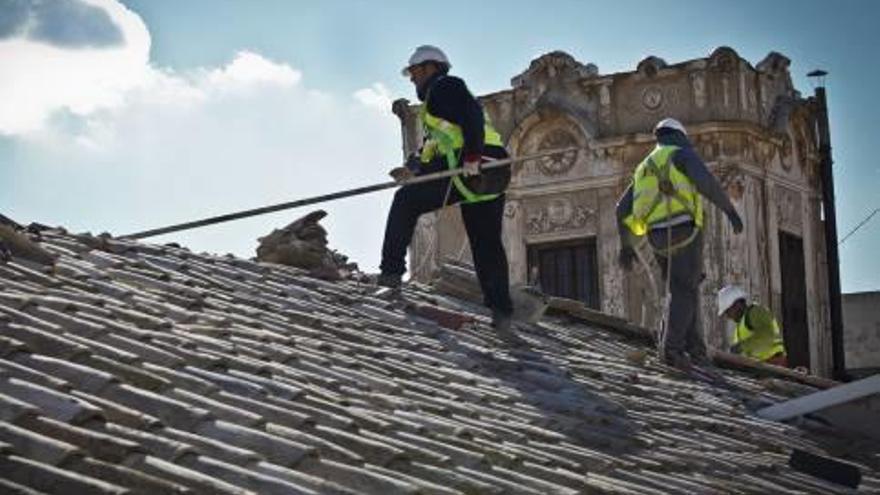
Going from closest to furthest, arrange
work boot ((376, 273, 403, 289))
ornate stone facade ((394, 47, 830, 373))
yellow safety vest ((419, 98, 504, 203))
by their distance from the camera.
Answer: yellow safety vest ((419, 98, 504, 203))
work boot ((376, 273, 403, 289))
ornate stone facade ((394, 47, 830, 373))

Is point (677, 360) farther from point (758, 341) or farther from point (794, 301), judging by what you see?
point (794, 301)

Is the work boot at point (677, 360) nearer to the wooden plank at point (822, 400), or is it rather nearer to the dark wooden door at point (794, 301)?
the wooden plank at point (822, 400)

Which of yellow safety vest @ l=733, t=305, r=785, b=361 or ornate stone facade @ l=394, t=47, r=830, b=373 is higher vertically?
ornate stone facade @ l=394, t=47, r=830, b=373

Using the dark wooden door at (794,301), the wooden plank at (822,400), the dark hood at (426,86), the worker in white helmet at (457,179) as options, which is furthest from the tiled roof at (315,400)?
the dark wooden door at (794,301)

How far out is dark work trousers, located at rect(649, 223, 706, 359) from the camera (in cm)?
1038

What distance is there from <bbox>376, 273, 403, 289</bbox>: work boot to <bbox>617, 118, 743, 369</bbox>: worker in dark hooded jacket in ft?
5.43

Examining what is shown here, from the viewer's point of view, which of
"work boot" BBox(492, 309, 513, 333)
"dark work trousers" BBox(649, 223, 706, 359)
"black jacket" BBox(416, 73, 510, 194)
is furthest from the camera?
"dark work trousers" BBox(649, 223, 706, 359)

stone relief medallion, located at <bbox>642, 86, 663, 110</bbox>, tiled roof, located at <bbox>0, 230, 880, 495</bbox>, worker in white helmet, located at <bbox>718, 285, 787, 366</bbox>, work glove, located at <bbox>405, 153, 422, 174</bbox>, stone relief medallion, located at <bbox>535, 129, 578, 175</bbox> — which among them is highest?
stone relief medallion, located at <bbox>642, 86, 663, 110</bbox>

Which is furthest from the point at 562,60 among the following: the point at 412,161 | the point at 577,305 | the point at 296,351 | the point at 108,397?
the point at 108,397

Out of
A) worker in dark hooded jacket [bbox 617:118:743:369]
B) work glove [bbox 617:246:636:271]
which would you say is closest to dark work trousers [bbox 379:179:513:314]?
worker in dark hooded jacket [bbox 617:118:743:369]

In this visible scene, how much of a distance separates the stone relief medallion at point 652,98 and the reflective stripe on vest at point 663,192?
11.4 metres

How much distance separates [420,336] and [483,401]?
5.55 feet

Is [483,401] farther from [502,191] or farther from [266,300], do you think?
[502,191]

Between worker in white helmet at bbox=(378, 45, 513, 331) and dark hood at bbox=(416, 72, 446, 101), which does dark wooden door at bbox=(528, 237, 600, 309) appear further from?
dark hood at bbox=(416, 72, 446, 101)
